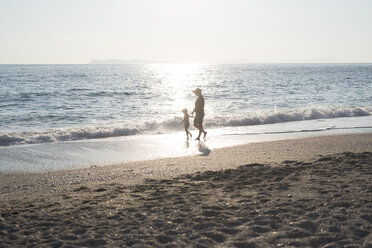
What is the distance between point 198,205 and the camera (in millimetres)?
5527

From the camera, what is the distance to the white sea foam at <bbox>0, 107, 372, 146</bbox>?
14.4 meters

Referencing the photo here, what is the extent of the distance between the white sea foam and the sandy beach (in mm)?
6010

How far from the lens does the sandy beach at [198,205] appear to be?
446 centimetres

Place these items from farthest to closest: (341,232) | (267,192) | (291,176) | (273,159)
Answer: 1. (273,159)
2. (291,176)
3. (267,192)
4. (341,232)

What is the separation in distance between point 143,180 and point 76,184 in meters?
1.27

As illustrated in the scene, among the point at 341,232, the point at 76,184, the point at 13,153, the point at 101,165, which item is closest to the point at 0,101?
the point at 13,153

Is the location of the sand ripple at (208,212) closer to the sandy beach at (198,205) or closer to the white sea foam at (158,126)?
the sandy beach at (198,205)

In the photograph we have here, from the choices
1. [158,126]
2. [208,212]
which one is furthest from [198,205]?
[158,126]

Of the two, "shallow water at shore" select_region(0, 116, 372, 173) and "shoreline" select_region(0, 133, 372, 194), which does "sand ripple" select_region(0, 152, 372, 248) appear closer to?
"shoreline" select_region(0, 133, 372, 194)

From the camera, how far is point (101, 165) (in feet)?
31.4

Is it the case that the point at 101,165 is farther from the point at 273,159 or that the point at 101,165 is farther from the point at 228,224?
the point at 228,224

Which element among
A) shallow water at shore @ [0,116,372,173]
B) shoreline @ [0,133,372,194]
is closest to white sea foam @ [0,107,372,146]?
shallow water at shore @ [0,116,372,173]

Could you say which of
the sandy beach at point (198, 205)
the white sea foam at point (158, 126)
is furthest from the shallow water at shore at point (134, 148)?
the sandy beach at point (198, 205)

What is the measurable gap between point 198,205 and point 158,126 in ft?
39.6
